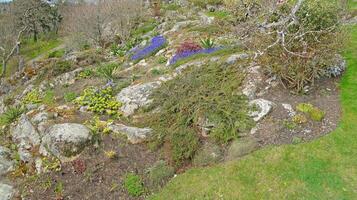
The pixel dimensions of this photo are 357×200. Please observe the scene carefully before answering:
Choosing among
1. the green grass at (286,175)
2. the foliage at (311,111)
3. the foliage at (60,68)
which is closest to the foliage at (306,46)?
the foliage at (311,111)

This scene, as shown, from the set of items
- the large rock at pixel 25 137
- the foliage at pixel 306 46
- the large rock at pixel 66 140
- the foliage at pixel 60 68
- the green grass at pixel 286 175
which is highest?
the foliage at pixel 306 46

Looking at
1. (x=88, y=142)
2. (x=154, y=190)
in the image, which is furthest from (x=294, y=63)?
(x=88, y=142)

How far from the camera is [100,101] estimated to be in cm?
1347

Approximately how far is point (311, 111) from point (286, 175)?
2533 millimetres

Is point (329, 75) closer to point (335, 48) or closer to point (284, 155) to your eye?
point (335, 48)

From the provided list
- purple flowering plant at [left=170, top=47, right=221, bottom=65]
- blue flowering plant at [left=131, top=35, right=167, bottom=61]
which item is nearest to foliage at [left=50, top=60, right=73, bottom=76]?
blue flowering plant at [left=131, top=35, right=167, bottom=61]

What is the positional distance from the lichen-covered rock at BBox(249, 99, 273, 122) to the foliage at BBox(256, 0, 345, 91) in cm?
133

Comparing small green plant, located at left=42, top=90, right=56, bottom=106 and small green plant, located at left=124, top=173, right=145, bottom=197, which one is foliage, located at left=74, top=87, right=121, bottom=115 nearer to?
small green plant, located at left=42, top=90, right=56, bottom=106

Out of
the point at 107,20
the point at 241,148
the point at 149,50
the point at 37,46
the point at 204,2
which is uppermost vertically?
the point at 241,148

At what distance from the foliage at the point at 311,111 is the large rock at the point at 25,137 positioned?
823 cm

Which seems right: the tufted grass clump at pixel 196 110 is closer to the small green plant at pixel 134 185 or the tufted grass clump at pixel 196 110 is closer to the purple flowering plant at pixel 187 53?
the small green plant at pixel 134 185

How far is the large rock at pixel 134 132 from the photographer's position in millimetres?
11156

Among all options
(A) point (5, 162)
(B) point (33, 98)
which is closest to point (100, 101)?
(A) point (5, 162)

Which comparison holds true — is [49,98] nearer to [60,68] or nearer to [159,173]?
[60,68]
